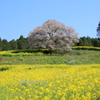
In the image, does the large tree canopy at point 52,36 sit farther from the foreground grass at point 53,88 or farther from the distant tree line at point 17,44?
the foreground grass at point 53,88

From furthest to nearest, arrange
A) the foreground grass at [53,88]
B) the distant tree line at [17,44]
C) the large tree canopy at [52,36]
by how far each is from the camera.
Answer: the distant tree line at [17,44] → the large tree canopy at [52,36] → the foreground grass at [53,88]

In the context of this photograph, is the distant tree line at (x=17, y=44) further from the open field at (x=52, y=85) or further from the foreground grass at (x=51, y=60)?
the open field at (x=52, y=85)

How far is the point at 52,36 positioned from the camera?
47875 mm

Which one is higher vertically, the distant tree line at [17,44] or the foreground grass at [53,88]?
the distant tree line at [17,44]

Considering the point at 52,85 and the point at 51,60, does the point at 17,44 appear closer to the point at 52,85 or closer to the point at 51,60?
the point at 51,60

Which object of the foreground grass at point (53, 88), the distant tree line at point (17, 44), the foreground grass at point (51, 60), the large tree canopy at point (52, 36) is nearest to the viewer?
the foreground grass at point (53, 88)

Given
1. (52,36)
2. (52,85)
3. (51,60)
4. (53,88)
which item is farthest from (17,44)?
(53,88)

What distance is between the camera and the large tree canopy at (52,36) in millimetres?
46656

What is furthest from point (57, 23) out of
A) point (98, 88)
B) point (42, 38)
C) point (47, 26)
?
point (98, 88)

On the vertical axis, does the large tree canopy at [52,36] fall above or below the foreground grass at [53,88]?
above

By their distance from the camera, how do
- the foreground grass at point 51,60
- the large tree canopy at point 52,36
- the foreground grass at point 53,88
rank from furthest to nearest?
1. the large tree canopy at point 52,36
2. the foreground grass at point 51,60
3. the foreground grass at point 53,88

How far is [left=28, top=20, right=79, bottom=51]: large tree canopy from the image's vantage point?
46.7 metres

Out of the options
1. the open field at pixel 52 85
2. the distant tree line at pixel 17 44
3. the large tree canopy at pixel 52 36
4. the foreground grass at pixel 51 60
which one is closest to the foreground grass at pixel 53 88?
the open field at pixel 52 85

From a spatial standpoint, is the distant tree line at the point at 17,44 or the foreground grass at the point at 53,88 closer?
the foreground grass at the point at 53,88
